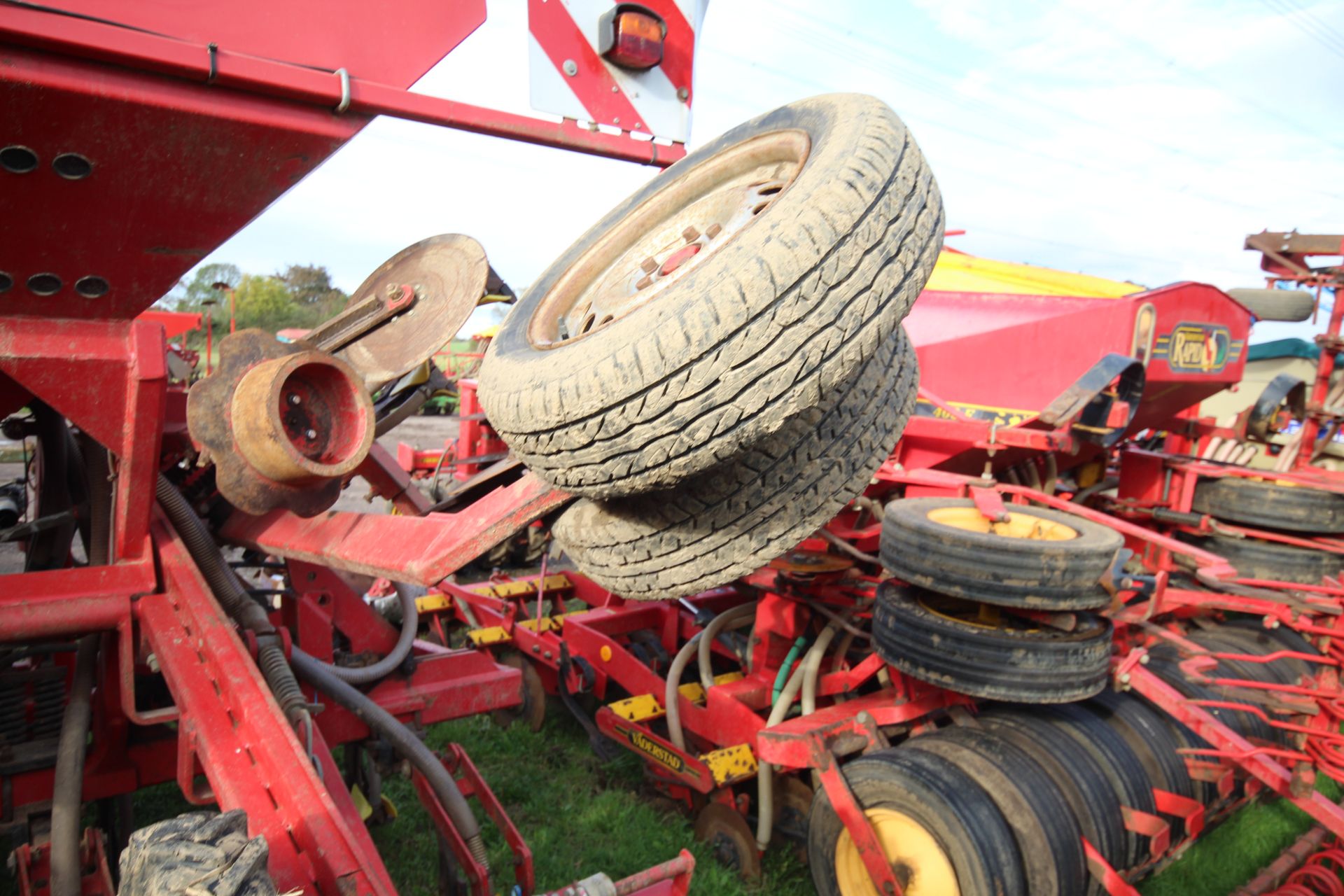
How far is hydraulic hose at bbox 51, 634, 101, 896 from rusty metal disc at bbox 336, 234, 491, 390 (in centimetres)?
108

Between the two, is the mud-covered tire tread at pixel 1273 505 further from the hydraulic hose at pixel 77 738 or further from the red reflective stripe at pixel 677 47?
the hydraulic hose at pixel 77 738

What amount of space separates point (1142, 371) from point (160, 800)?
501 cm

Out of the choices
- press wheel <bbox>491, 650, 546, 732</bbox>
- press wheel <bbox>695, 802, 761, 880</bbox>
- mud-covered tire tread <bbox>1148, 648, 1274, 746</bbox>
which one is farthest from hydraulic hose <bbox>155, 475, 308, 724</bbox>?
mud-covered tire tread <bbox>1148, 648, 1274, 746</bbox>

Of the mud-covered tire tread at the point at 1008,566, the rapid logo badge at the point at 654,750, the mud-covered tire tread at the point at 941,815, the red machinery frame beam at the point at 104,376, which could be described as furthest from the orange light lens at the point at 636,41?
the rapid logo badge at the point at 654,750

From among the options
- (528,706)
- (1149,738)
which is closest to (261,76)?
(1149,738)

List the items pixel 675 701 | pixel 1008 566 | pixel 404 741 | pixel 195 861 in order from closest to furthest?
pixel 195 861, pixel 404 741, pixel 1008 566, pixel 675 701

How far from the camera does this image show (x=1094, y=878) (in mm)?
2506

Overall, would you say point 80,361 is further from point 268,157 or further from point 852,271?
point 852,271

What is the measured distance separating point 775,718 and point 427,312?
210cm

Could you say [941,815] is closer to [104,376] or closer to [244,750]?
[244,750]

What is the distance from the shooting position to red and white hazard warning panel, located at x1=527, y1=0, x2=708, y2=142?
188 centimetres

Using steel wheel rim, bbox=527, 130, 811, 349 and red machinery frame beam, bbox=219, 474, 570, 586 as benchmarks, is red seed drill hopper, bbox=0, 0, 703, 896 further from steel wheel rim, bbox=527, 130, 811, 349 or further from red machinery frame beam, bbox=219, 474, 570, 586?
steel wheel rim, bbox=527, 130, 811, 349

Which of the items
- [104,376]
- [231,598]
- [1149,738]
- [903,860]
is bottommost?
[903,860]

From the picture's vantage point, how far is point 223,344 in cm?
160
